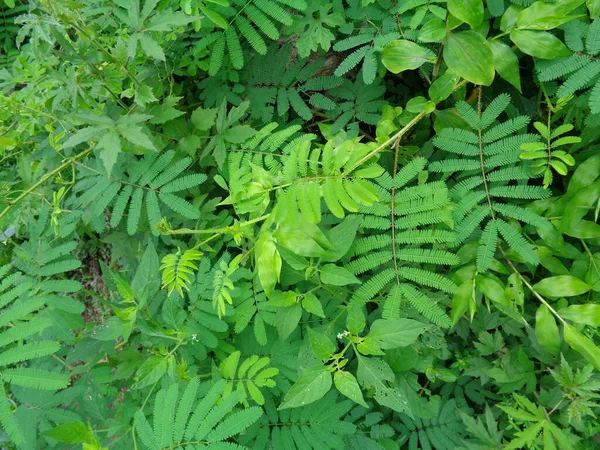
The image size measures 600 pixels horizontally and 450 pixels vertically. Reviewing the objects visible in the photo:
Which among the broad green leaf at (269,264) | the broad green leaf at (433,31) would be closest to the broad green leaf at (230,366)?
the broad green leaf at (269,264)

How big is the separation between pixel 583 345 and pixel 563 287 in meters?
0.22

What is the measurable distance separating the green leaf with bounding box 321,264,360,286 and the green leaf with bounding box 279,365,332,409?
0.32 metres

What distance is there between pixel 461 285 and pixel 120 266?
2.56 meters

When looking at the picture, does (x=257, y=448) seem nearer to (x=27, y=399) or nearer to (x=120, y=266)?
(x=27, y=399)

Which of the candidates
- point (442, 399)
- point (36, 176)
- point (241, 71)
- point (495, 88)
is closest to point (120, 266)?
point (36, 176)

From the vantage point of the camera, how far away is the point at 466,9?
151 cm

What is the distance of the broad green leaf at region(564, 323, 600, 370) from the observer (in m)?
1.54

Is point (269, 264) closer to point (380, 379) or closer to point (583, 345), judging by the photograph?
point (380, 379)

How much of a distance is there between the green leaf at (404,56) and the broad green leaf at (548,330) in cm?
107

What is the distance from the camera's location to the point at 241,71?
2318 mm

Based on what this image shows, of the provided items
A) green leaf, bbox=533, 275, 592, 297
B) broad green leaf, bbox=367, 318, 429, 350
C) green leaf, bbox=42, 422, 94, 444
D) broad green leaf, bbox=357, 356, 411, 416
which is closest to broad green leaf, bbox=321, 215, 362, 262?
broad green leaf, bbox=367, 318, 429, 350

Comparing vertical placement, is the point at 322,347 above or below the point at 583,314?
above

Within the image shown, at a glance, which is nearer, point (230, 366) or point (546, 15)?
point (546, 15)

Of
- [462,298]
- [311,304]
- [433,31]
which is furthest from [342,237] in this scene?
[433,31]
